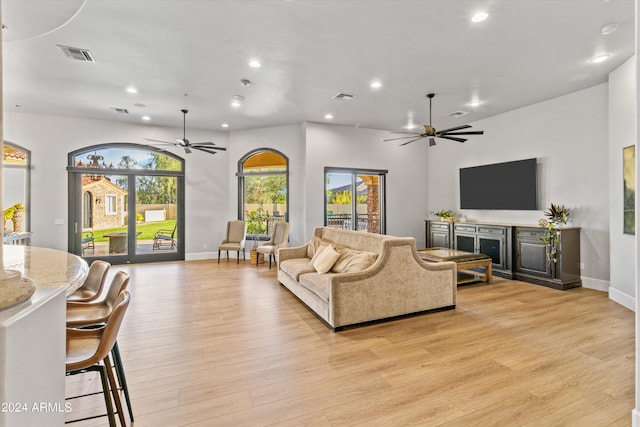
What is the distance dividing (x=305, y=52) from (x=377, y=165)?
167 inches

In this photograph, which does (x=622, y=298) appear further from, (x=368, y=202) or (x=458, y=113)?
(x=368, y=202)

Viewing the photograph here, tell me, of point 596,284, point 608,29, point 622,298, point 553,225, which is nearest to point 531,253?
point 553,225

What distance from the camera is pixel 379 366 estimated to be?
8.80 ft

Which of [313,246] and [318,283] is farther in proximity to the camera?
[313,246]

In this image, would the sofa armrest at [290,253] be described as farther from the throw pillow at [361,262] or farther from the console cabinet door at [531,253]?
the console cabinet door at [531,253]

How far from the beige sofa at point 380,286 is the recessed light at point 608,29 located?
3.15 meters

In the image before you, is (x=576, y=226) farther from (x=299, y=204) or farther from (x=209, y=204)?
(x=209, y=204)

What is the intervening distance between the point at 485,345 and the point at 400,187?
5.39 metres

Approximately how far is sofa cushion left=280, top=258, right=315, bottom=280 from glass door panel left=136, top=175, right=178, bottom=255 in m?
4.00

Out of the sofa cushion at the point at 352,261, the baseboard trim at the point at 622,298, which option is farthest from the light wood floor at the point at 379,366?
the sofa cushion at the point at 352,261

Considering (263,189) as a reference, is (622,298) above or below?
below

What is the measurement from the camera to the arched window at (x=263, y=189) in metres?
7.73

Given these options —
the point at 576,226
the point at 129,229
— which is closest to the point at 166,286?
the point at 129,229

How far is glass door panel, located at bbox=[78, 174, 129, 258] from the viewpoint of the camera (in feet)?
23.1
